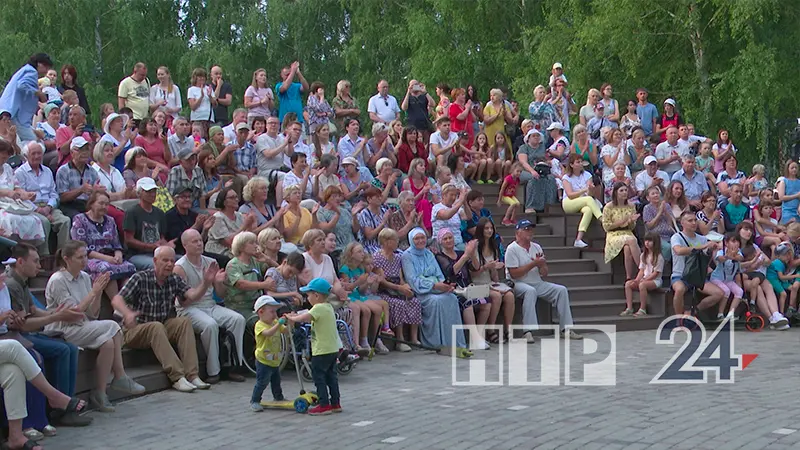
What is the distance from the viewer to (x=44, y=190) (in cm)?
1240

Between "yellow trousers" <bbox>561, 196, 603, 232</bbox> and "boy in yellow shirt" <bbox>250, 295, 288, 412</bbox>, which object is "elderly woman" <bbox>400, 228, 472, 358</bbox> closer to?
"boy in yellow shirt" <bbox>250, 295, 288, 412</bbox>

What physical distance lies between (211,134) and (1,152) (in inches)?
170

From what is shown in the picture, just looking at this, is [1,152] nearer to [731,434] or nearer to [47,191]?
[47,191]

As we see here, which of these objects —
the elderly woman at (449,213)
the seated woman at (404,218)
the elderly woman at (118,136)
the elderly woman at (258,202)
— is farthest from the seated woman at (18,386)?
the elderly woman at (449,213)

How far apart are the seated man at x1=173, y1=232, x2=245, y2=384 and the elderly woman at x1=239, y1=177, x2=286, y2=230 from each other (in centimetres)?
210

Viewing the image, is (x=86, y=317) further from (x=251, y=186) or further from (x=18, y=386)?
(x=251, y=186)

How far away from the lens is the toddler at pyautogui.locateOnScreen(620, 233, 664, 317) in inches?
646

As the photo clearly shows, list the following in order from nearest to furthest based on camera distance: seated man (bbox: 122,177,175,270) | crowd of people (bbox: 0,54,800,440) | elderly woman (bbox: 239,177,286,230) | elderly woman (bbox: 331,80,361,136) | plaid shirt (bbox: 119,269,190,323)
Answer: crowd of people (bbox: 0,54,800,440) < plaid shirt (bbox: 119,269,190,323) < seated man (bbox: 122,177,175,270) < elderly woman (bbox: 239,177,286,230) < elderly woman (bbox: 331,80,361,136)

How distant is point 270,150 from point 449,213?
2633 millimetres

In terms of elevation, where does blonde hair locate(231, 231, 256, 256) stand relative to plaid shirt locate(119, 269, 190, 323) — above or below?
above

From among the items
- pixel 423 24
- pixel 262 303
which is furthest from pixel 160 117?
pixel 423 24

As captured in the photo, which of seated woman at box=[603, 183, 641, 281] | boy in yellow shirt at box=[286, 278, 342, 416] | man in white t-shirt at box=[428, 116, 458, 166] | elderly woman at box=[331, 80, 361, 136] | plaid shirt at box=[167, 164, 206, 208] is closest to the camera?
boy in yellow shirt at box=[286, 278, 342, 416]

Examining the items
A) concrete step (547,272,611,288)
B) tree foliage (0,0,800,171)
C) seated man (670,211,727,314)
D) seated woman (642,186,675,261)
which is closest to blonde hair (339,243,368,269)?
concrete step (547,272,611,288)

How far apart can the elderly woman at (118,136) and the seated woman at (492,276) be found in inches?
176
